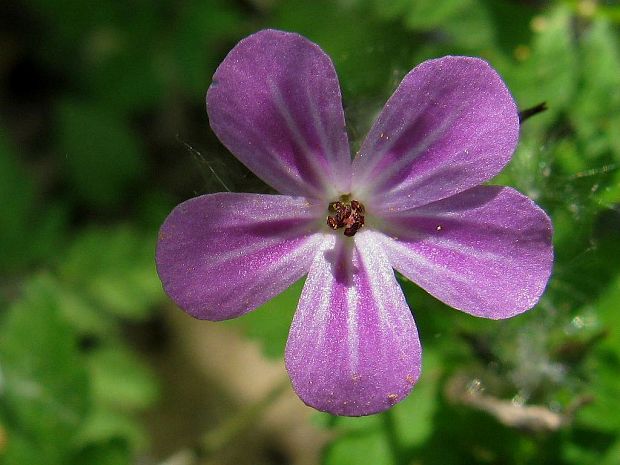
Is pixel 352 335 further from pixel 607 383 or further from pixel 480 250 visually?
pixel 607 383

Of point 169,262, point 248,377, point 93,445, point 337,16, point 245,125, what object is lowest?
point 248,377

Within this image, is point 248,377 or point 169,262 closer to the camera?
point 169,262

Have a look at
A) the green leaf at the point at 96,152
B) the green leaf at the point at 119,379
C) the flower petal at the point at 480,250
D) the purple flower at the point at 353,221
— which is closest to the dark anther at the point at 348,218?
the purple flower at the point at 353,221

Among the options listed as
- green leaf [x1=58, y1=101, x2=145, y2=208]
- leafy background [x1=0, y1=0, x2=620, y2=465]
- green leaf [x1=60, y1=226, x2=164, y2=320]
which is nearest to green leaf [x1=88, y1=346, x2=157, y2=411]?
leafy background [x1=0, y1=0, x2=620, y2=465]

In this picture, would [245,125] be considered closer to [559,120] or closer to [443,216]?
[443,216]

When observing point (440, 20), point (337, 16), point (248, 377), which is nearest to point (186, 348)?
point (248, 377)

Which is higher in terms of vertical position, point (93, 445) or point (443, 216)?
Answer: point (443, 216)
